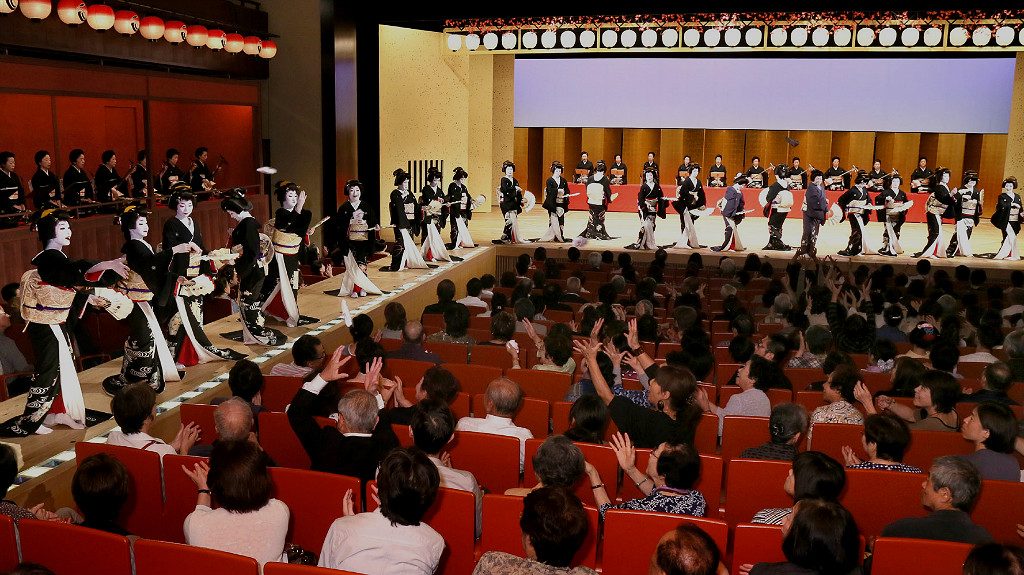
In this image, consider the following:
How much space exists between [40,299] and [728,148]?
17017 mm

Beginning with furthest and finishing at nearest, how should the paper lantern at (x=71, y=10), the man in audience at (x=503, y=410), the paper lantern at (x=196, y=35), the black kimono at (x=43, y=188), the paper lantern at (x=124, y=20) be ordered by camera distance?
the paper lantern at (x=196, y=35)
the black kimono at (x=43, y=188)
the paper lantern at (x=124, y=20)
the paper lantern at (x=71, y=10)
the man in audience at (x=503, y=410)

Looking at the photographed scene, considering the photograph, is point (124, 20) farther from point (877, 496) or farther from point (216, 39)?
point (877, 496)

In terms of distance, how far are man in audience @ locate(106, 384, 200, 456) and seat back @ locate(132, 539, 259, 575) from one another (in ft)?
3.88

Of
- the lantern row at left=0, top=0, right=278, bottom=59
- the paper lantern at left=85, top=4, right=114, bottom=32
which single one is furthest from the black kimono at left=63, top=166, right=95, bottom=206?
the paper lantern at left=85, top=4, right=114, bottom=32

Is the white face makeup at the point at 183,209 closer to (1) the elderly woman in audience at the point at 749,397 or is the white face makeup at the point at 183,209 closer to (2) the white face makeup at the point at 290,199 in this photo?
(2) the white face makeup at the point at 290,199

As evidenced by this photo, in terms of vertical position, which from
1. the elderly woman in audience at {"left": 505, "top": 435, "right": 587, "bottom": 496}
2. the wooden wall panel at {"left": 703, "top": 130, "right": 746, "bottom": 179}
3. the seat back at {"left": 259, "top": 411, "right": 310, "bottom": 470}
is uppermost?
the wooden wall panel at {"left": 703, "top": 130, "right": 746, "bottom": 179}

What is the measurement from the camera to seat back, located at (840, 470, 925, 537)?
355 cm

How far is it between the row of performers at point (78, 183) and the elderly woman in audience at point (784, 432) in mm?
7101

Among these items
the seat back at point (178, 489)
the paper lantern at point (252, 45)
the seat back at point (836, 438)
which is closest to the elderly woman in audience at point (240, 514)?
the seat back at point (178, 489)

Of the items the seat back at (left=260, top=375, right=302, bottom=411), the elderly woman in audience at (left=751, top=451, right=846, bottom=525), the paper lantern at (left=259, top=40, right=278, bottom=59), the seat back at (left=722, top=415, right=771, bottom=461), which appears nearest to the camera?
the elderly woman in audience at (left=751, top=451, right=846, bottom=525)

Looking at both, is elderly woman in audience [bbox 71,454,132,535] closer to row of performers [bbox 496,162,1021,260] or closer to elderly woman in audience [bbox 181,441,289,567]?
elderly woman in audience [bbox 181,441,289,567]

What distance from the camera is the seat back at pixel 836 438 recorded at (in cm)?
425

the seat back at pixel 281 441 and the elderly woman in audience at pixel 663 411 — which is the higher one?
the elderly woman in audience at pixel 663 411

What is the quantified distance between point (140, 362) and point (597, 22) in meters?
11.0
